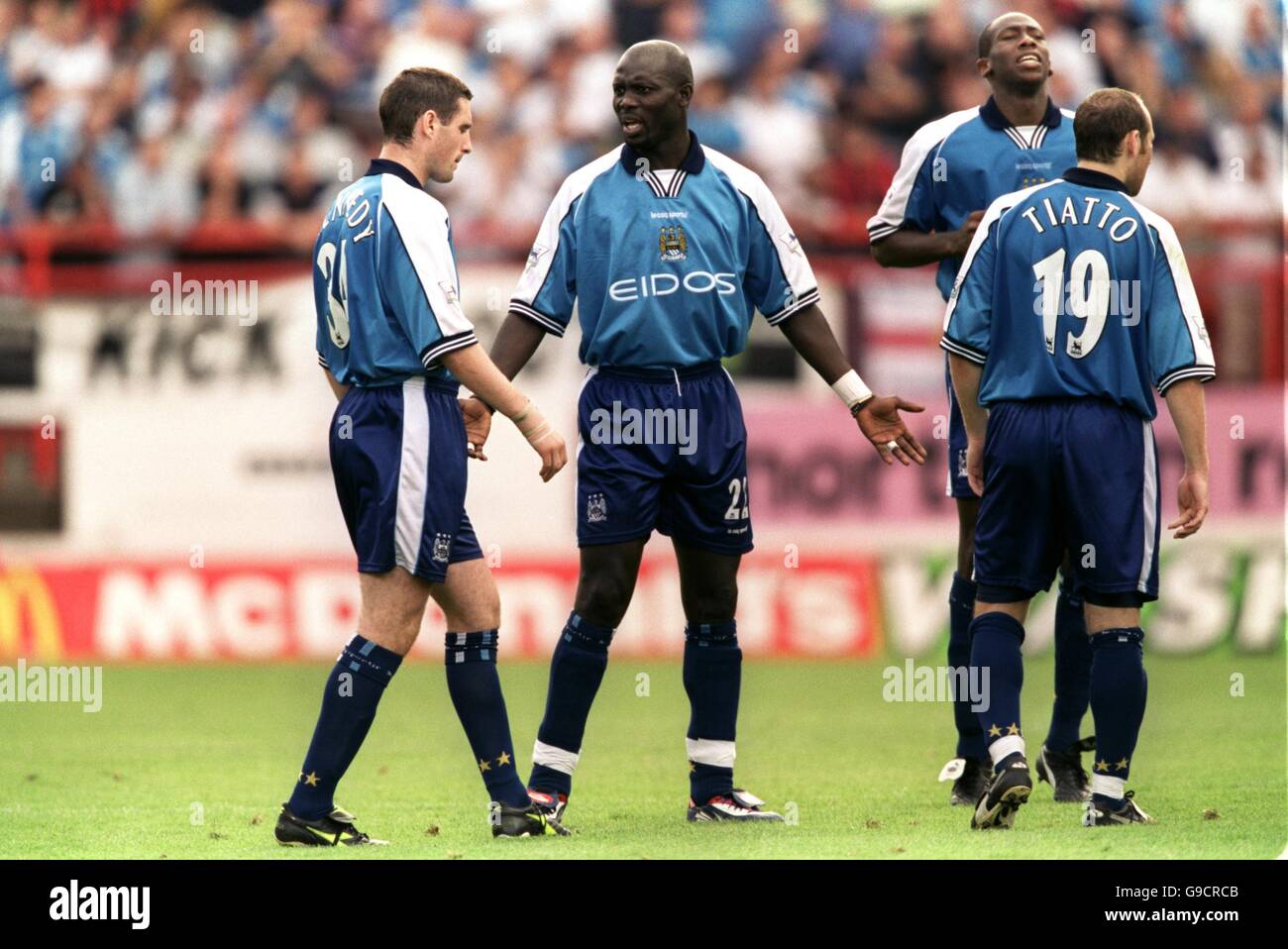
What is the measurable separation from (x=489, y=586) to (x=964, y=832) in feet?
5.46

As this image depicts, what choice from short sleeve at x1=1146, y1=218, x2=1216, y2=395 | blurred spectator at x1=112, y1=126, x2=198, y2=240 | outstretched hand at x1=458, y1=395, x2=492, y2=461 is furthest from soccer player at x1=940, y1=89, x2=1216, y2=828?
blurred spectator at x1=112, y1=126, x2=198, y2=240

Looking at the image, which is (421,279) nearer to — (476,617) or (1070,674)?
(476,617)

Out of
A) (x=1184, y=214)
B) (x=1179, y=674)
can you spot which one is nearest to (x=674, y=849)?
(x=1179, y=674)

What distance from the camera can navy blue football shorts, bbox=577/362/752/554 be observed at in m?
6.72

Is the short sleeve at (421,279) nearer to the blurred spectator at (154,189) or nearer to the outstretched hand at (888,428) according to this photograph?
the outstretched hand at (888,428)

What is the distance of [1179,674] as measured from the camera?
37.7 ft

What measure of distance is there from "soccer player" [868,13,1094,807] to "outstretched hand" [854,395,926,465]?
53 centimetres

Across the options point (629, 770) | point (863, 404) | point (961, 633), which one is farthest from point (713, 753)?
point (629, 770)

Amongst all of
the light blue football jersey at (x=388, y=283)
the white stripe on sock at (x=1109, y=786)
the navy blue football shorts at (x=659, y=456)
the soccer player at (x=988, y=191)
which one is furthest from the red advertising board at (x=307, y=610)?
the light blue football jersey at (x=388, y=283)

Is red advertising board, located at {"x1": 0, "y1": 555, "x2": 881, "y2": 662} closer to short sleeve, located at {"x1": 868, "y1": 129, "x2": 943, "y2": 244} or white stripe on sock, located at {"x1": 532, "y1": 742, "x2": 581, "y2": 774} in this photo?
short sleeve, located at {"x1": 868, "y1": 129, "x2": 943, "y2": 244}

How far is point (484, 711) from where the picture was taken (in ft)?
20.7

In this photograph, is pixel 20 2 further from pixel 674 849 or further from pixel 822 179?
pixel 674 849

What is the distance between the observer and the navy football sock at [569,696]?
676 centimetres

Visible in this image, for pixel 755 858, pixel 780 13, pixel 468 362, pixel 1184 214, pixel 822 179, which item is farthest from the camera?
pixel 780 13
